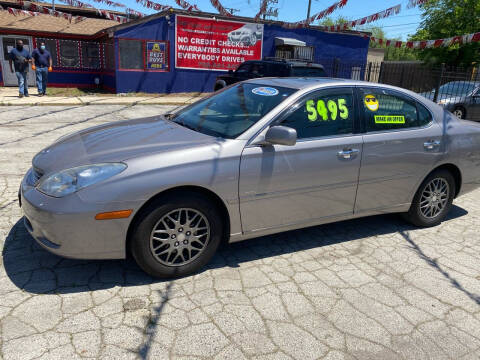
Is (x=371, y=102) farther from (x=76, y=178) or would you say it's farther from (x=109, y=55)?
(x=109, y=55)

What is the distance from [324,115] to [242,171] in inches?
41.6

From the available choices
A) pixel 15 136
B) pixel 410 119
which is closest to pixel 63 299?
pixel 410 119

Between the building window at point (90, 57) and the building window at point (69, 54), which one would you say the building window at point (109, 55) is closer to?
the building window at point (90, 57)

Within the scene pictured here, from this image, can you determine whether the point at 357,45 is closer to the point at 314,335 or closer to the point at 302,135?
the point at 302,135

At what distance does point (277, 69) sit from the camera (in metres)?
10.8

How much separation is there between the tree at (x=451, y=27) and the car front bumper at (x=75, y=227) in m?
26.4

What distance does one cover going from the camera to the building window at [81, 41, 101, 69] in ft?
65.3

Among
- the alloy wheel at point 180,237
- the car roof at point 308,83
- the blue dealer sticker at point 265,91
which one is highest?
the car roof at point 308,83

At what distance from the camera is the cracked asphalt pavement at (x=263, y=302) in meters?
2.52

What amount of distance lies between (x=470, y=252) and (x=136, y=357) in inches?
134

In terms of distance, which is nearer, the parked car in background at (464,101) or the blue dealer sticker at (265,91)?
the blue dealer sticker at (265,91)

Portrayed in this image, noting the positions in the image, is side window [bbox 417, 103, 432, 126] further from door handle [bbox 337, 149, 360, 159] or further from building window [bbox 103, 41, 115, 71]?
building window [bbox 103, 41, 115, 71]

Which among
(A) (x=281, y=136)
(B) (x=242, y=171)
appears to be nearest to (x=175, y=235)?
(B) (x=242, y=171)

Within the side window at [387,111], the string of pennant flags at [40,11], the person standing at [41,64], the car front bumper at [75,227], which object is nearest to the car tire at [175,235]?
the car front bumper at [75,227]
